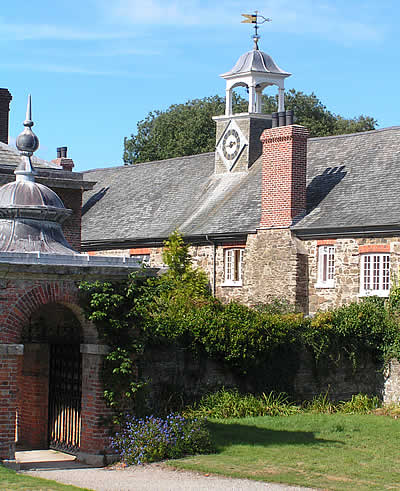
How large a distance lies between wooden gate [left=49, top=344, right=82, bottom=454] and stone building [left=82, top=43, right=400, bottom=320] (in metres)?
11.9

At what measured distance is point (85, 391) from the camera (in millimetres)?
16016

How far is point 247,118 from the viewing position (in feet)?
115

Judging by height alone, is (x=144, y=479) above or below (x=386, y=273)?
below

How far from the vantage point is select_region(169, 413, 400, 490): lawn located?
47.6 ft

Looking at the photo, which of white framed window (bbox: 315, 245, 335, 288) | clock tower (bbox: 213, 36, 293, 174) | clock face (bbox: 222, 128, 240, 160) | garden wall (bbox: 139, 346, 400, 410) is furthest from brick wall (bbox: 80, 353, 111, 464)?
clock face (bbox: 222, 128, 240, 160)

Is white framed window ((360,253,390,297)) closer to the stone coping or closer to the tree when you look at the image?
the stone coping

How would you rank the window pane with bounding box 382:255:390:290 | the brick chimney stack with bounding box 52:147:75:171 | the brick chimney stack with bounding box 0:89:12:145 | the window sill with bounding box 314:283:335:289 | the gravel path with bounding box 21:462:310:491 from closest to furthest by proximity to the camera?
the gravel path with bounding box 21:462:310:491, the window pane with bounding box 382:255:390:290, the window sill with bounding box 314:283:335:289, the brick chimney stack with bounding box 0:89:12:145, the brick chimney stack with bounding box 52:147:75:171

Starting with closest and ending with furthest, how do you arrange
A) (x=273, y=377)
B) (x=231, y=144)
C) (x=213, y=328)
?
(x=213, y=328) < (x=273, y=377) < (x=231, y=144)

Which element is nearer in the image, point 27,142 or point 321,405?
point 27,142

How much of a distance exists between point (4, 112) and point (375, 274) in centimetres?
1444

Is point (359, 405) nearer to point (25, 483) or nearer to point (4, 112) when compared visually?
point (25, 483)

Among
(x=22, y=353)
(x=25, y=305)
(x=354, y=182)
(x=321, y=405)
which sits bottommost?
(x=321, y=405)

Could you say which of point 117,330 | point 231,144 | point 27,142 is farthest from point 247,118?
point 117,330

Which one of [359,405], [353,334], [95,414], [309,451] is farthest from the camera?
[353,334]
